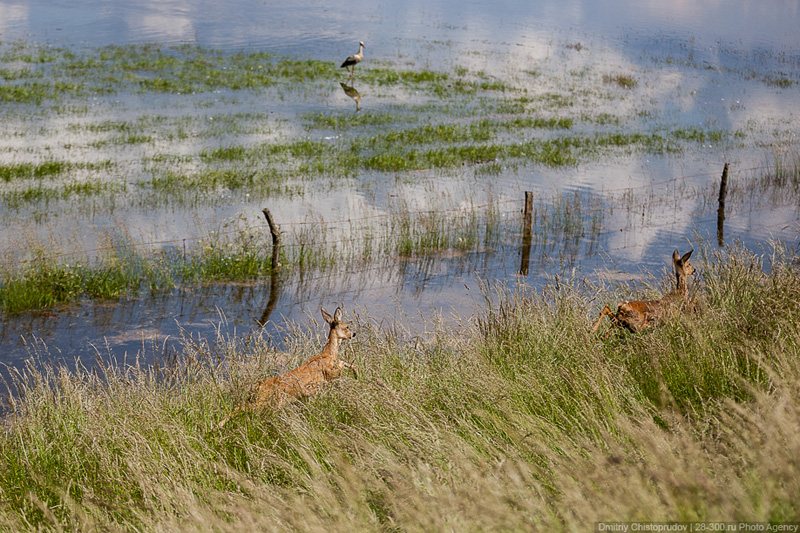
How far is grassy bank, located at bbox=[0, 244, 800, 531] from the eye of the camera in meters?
4.41

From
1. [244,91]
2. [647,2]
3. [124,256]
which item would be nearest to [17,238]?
[124,256]

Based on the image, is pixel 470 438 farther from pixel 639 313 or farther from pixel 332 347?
pixel 639 313

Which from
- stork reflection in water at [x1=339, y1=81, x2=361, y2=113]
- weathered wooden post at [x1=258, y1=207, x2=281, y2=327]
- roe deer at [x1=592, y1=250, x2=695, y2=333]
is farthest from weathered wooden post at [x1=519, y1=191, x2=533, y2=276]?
stork reflection in water at [x1=339, y1=81, x2=361, y2=113]

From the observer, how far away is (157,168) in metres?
23.4

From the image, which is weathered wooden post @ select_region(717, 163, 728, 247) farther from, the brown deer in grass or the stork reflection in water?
Result: the stork reflection in water

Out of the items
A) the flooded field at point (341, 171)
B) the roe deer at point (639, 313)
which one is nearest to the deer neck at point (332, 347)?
the flooded field at point (341, 171)

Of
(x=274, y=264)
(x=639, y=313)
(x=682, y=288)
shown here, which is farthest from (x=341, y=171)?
(x=639, y=313)

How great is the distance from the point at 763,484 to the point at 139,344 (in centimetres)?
1056

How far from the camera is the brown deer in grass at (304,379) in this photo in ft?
25.3

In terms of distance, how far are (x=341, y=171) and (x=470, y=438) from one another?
1828 centimetres

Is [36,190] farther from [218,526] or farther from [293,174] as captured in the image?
[218,526]

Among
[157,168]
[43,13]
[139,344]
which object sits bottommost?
[139,344]

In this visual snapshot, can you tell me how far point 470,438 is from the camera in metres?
6.27

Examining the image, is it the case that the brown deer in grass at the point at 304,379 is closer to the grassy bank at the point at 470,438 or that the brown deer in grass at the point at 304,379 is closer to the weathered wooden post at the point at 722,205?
the grassy bank at the point at 470,438
